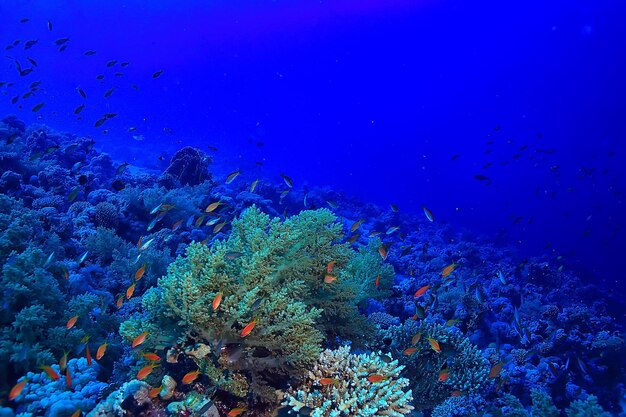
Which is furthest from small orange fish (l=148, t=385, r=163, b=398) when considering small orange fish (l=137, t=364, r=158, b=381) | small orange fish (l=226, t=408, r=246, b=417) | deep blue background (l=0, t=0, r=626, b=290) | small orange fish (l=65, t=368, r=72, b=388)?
deep blue background (l=0, t=0, r=626, b=290)

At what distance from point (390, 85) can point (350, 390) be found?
7877 inches

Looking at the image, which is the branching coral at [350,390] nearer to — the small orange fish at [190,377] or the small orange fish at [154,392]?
the small orange fish at [190,377]

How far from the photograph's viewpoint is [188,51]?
162 m

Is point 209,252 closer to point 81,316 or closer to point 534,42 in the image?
point 81,316

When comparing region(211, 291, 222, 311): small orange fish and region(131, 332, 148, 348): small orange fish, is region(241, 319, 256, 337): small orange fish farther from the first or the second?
region(131, 332, 148, 348): small orange fish

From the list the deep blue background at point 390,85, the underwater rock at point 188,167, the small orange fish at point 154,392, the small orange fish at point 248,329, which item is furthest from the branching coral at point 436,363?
the deep blue background at point 390,85

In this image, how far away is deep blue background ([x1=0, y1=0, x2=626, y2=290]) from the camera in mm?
109144

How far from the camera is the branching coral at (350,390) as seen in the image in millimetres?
3370

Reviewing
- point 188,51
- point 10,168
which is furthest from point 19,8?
point 10,168

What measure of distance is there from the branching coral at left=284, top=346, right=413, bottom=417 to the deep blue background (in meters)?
77.5

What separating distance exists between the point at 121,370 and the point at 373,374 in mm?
3194

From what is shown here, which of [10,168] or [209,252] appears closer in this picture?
[209,252]

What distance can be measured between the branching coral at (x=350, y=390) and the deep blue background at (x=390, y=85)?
254 ft

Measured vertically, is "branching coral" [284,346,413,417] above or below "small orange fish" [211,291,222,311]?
below
